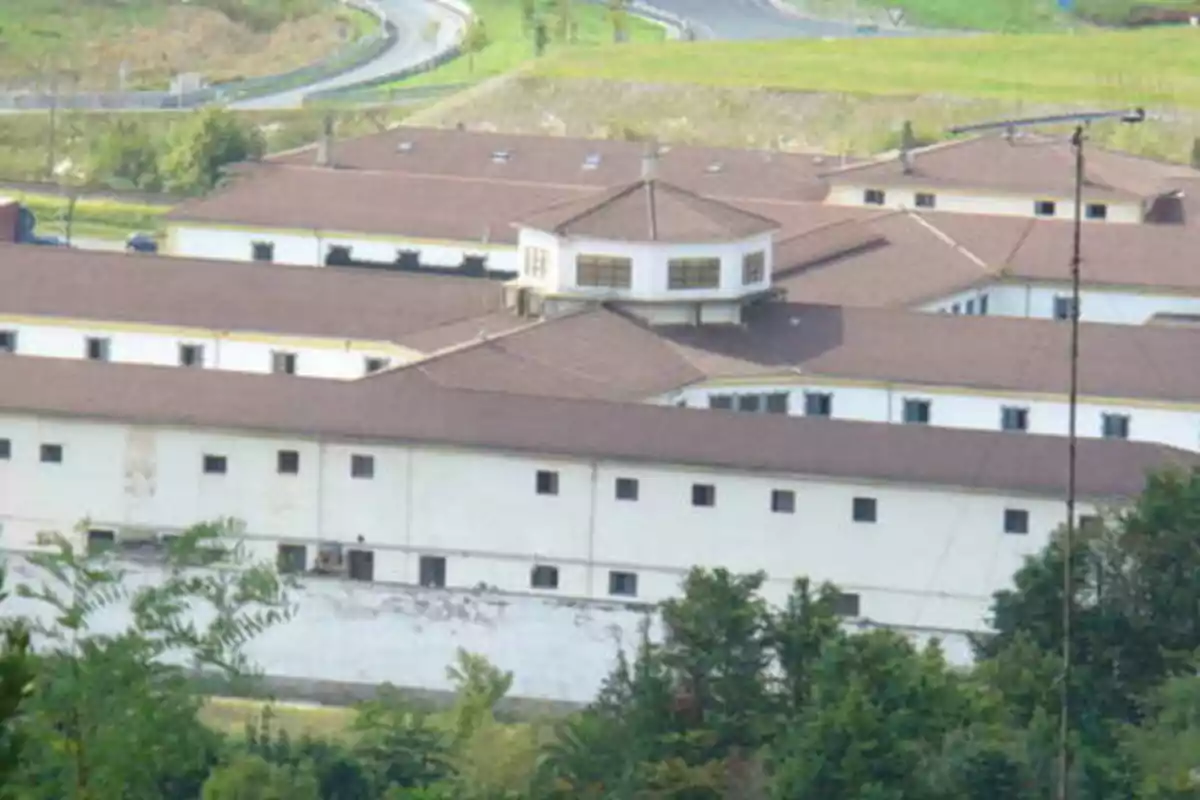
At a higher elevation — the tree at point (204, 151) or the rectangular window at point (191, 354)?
the tree at point (204, 151)

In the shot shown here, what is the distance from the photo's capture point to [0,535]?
5366 cm

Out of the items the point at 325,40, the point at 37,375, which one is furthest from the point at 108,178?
the point at 37,375

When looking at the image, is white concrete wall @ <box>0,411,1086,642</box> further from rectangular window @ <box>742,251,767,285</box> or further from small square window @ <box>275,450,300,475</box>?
rectangular window @ <box>742,251,767,285</box>

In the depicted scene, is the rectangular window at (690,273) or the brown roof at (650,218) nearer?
the rectangular window at (690,273)

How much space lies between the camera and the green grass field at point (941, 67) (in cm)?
10094

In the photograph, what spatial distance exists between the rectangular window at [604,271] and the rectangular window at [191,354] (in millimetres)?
5336

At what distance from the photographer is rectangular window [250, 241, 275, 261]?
244ft

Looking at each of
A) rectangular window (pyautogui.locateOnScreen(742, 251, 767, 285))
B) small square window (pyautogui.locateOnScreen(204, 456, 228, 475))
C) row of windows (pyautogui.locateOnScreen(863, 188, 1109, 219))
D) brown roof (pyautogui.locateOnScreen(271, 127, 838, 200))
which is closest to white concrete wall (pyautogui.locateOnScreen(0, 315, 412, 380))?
rectangular window (pyautogui.locateOnScreen(742, 251, 767, 285))

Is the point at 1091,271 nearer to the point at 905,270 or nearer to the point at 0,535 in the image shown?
the point at 905,270

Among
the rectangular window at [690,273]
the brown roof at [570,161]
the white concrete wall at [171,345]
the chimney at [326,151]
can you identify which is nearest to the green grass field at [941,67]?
the brown roof at [570,161]

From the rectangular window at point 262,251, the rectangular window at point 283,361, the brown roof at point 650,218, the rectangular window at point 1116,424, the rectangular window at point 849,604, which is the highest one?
the brown roof at point 650,218

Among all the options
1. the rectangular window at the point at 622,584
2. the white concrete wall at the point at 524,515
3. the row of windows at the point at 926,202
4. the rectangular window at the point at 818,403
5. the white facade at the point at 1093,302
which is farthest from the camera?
the row of windows at the point at 926,202

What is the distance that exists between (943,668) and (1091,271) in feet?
87.0

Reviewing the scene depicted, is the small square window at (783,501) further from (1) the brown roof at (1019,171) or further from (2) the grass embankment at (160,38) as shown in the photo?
(2) the grass embankment at (160,38)
